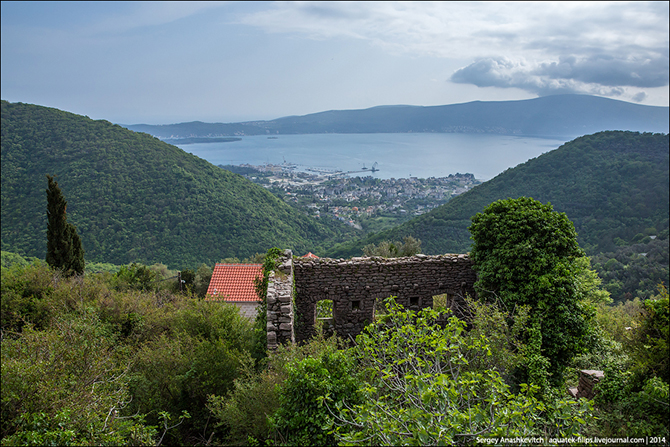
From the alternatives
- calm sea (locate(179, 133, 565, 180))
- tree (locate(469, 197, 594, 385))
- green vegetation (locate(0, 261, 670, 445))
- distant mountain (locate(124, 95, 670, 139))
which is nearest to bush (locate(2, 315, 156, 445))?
green vegetation (locate(0, 261, 670, 445))

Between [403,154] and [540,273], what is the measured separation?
512ft

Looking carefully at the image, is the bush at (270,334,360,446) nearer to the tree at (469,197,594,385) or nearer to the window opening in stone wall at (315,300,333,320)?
the tree at (469,197,594,385)

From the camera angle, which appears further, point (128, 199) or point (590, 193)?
point (128, 199)

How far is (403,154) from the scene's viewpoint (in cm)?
15900

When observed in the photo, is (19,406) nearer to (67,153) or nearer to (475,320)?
(475,320)

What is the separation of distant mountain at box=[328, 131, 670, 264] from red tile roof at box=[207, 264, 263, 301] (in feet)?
55.7

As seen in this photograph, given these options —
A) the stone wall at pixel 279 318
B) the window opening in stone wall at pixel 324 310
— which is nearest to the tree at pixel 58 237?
the window opening in stone wall at pixel 324 310

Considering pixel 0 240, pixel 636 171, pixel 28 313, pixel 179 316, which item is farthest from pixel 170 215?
pixel 636 171

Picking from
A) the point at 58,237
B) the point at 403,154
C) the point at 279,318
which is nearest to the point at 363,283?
the point at 279,318

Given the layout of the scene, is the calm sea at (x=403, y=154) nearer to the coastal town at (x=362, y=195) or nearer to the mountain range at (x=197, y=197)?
the coastal town at (x=362, y=195)

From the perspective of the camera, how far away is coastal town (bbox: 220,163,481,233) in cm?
6525

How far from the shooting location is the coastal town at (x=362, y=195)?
214 feet

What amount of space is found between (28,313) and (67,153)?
41.7m

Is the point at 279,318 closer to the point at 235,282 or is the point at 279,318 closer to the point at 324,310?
the point at 324,310
